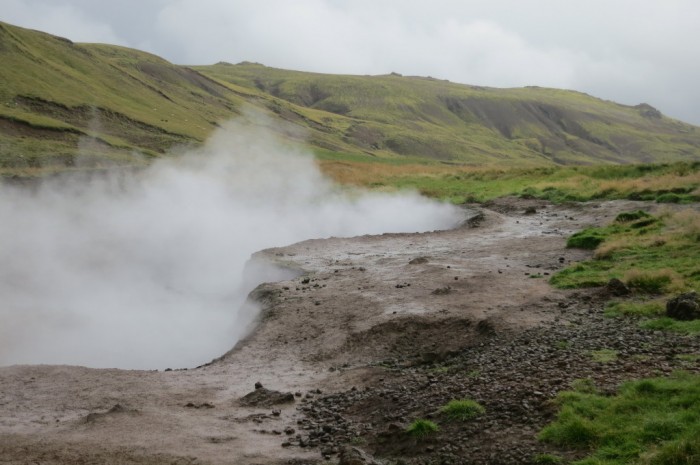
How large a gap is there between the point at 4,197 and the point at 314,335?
2552 centimetres

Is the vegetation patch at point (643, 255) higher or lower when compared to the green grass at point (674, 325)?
higher

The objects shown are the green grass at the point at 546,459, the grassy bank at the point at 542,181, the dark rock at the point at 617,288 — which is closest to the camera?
the green grass at the point at 546,459

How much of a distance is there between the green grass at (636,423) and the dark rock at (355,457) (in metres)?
2.13

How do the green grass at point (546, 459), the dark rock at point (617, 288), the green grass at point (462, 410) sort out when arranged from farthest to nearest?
the dark rock at point (617, 288) → the green grass at point (462, 410) → the green grass at point (546, 459)

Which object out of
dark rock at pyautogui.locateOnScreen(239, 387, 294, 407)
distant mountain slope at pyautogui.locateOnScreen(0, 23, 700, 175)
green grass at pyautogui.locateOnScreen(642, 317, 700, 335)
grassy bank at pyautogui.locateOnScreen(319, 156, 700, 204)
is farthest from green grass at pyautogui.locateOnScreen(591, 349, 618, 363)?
distant mountain slope at pyautogui.locateOnScreen(0, 23, 700, 175)

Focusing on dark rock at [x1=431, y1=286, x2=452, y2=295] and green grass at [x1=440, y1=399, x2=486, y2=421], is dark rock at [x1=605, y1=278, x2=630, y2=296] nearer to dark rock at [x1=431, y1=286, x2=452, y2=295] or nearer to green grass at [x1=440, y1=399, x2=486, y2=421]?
dark rock at [x1=431, y1=286, x2=452, y2=295]

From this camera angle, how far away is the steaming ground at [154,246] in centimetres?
1698

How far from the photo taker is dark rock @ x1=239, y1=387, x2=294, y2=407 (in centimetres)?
1090

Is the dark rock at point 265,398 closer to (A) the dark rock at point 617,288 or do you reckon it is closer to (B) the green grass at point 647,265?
(B) the green grass at point 647,265

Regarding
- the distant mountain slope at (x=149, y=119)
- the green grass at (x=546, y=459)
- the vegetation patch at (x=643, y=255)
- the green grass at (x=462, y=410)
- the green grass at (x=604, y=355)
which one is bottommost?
the green grass at (x=546, y=459)

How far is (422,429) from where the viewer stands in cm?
873

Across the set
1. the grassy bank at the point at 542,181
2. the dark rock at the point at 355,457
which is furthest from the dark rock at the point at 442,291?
the grassy bank at the point at 542,181

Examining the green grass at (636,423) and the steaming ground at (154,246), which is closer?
the green grass at (636,423)

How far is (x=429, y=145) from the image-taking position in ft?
457
